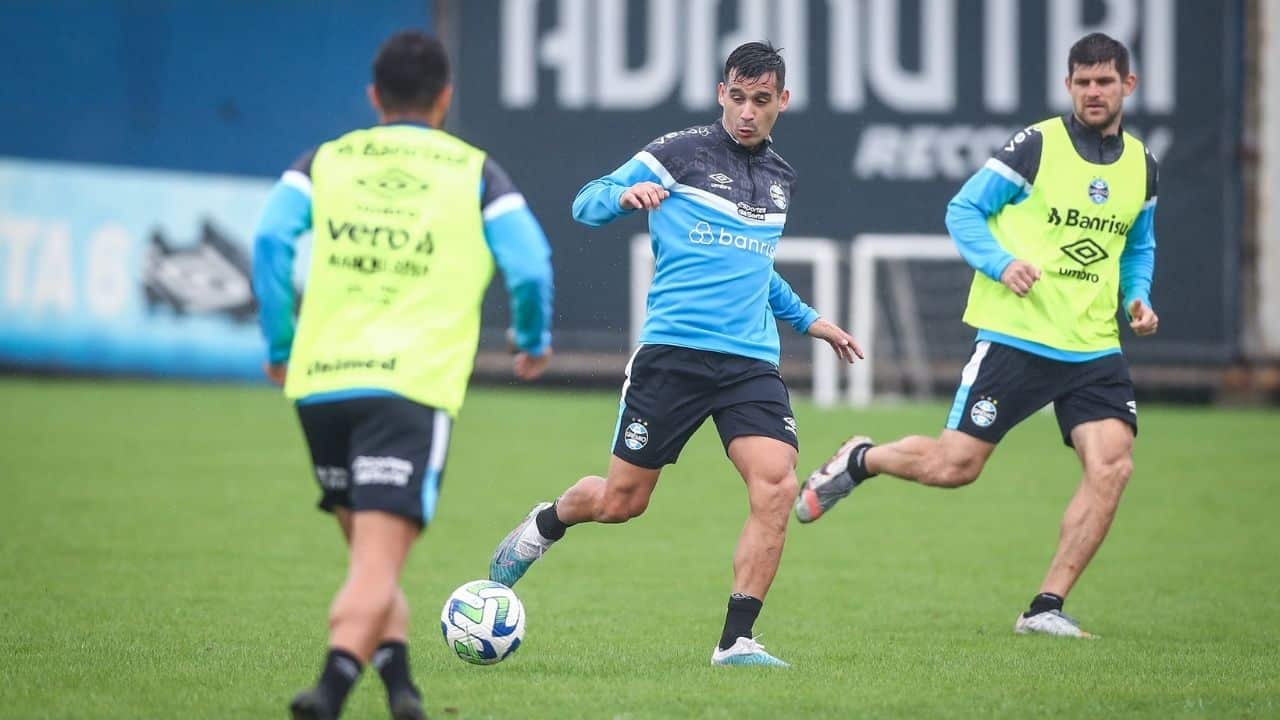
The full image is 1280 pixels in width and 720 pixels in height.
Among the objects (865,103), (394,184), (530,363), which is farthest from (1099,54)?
(865,103)

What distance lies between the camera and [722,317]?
23.3 feet

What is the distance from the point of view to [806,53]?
67.7ft

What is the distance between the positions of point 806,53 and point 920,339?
11.4 feet

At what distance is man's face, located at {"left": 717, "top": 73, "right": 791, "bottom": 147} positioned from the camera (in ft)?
23.3

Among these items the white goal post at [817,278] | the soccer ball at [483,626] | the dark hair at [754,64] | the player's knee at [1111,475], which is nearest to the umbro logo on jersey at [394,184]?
the soccer ball at [483,626]

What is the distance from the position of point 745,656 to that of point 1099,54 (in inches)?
118

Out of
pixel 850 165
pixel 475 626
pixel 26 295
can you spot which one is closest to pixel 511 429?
pixel 850 165

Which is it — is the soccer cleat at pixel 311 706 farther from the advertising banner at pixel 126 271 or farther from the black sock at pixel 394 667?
the advertising banner at pixel 126 271

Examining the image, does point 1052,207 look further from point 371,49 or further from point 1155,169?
point 371,49

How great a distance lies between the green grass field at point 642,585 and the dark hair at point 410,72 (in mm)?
1950

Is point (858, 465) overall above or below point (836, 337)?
below

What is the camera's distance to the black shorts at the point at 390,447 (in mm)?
5102

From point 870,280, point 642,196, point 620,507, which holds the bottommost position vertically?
point 870,280

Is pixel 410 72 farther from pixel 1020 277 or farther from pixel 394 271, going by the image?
pixel 1020 277
